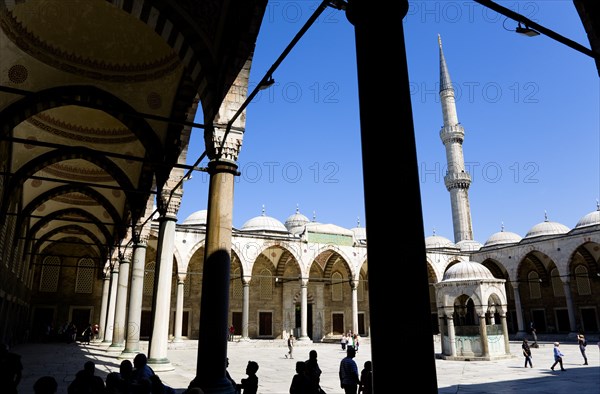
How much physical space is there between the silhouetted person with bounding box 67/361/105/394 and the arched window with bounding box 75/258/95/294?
2338 cm

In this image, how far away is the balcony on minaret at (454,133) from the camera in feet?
105

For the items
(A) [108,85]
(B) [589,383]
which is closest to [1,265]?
(A) [108,85]

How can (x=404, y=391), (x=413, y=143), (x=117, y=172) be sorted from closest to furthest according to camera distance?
(x=404, y=391)
(x=413, y=143)
(x=117, y=172)

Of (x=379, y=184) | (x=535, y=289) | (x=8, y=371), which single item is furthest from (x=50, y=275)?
(x=535, y=289)

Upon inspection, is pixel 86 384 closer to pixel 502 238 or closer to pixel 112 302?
pixel 112 302

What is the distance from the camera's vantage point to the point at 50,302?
23.8 m

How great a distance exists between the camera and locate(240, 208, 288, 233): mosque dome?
90.5ft

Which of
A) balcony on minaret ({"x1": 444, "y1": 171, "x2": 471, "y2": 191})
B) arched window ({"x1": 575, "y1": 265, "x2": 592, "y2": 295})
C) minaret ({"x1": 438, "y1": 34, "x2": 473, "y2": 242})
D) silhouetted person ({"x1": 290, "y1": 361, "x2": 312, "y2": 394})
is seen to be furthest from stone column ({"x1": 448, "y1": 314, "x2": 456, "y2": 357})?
balcony on minaret ({"x1": 444, "y1": 171, "x2": 471, "y2": 191})

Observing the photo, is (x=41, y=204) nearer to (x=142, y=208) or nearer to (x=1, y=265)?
(x=1, y=265)

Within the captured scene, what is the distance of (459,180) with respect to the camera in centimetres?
3189

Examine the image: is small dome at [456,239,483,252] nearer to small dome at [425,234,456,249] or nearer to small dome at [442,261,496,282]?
small dome at [425,234,456,249]

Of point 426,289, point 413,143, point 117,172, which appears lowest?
point 426,289

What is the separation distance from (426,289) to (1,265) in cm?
1478

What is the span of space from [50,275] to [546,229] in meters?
29.9
